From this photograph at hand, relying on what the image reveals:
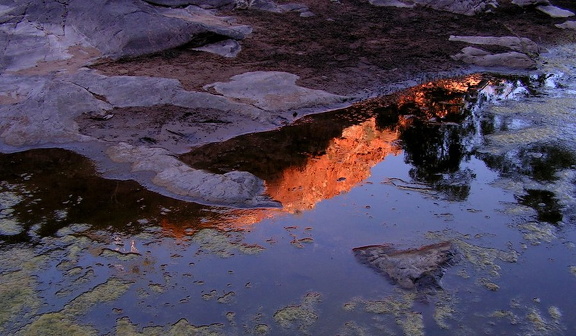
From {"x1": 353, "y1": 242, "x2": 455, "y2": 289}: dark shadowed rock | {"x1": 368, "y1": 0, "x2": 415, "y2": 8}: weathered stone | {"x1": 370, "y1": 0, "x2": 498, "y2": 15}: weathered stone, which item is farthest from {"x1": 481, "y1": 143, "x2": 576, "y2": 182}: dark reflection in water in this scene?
{"x1": 368, "y1": 0, "x2": 415, "y2": 8}: weathered stone

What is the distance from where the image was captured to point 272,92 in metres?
6.46

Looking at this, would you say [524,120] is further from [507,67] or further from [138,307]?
[138,307]

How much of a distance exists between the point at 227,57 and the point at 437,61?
9.19 feet

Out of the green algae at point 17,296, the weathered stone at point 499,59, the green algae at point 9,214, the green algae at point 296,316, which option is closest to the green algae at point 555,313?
the green algae at point 296,316

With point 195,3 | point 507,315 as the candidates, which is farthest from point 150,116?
point 195,3

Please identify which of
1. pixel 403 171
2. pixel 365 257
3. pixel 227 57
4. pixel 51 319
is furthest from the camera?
pixel 227 57

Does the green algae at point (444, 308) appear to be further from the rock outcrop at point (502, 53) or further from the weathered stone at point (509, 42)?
the weathered stone at point (509, 42)

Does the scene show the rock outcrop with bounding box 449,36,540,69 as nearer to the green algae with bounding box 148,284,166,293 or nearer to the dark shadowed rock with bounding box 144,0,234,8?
the dark shadowed rock with bounding box 144,0,234,8

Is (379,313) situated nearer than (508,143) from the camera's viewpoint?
Yes

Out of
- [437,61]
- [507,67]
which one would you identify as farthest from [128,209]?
[507,67]

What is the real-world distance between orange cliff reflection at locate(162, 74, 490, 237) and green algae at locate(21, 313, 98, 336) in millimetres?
1015

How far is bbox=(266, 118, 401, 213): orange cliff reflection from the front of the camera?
4.71 meters

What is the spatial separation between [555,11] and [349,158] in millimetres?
7319

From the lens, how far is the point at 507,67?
7.82m
